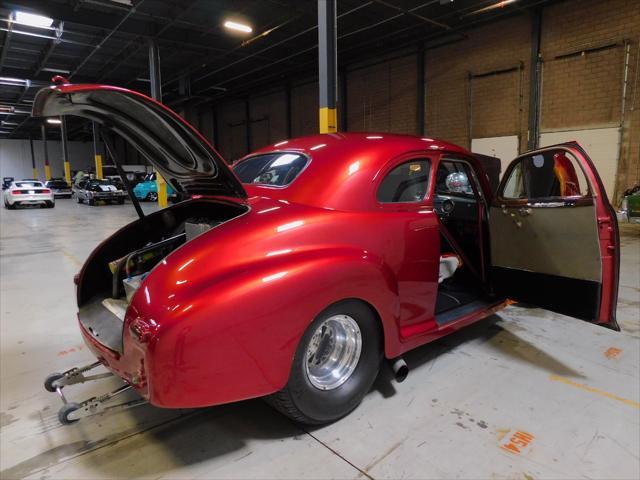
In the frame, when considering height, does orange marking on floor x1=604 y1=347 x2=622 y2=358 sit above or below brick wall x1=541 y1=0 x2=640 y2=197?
below

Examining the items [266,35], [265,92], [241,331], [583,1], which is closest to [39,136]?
[265,92]

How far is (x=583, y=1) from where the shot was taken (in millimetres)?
9133

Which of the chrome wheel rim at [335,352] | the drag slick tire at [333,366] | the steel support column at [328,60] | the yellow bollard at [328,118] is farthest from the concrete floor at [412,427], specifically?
the steel support column at [328,60]

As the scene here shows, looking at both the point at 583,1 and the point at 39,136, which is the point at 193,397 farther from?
the point at 39,136

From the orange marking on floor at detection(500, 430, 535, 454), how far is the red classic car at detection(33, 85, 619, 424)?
0.62m

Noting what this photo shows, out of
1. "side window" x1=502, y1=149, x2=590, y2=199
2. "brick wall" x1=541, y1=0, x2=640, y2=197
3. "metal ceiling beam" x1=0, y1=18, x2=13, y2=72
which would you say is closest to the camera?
"side window" x1=502, y1=149, x2=590, y2=199

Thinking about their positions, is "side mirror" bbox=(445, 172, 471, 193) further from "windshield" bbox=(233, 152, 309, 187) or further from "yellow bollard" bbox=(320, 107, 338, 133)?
"yellow bollard" bbox=(320, 107, 338, 133)

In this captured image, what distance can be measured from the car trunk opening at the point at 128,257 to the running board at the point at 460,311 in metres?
1.47

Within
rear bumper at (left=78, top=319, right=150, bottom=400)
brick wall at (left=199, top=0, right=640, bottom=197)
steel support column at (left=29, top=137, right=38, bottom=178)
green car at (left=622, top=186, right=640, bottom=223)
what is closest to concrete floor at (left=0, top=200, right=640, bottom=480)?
rear bumper at (left=78, top=319, right=150, bottom=400)

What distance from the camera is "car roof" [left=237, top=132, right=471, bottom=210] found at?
2.15 m

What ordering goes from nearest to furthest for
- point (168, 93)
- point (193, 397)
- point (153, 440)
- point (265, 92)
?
point (193, 397), point (153, 440), point (265, 92), point (168, 93)

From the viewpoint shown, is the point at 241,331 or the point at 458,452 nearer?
the point at 241,331

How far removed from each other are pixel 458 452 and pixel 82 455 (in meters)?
1.76

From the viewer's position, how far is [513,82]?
10.5 metres
